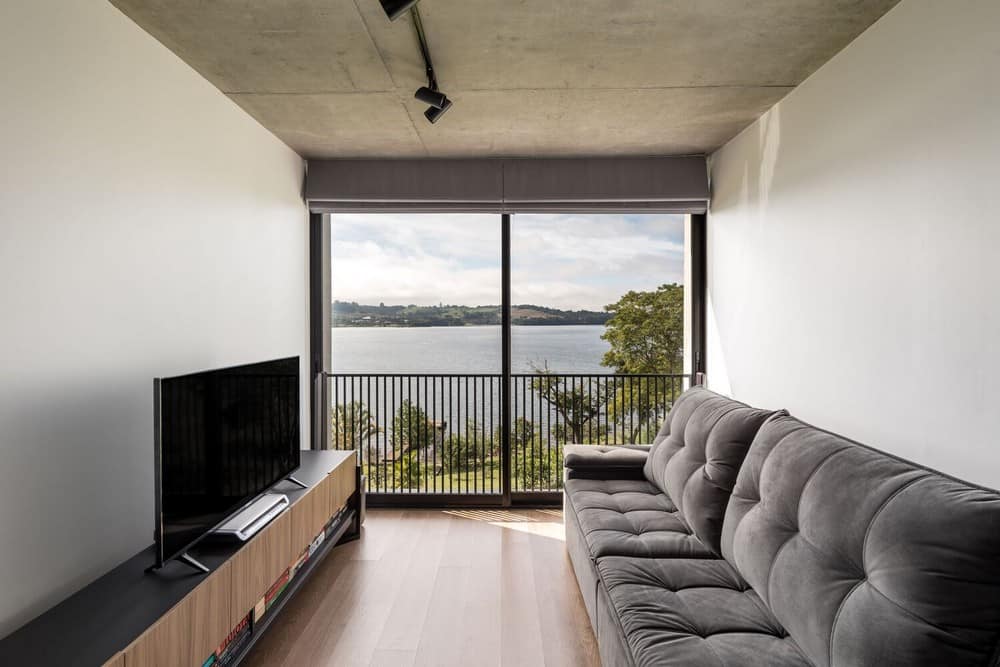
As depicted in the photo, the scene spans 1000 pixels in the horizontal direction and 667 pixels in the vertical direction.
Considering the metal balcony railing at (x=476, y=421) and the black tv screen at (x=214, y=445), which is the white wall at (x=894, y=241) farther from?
the black tv screen at (x=214, y=445)

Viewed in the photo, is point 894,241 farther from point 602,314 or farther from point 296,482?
point 296,482

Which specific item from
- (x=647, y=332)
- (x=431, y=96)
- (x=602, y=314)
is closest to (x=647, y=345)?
(x=647, y=332)

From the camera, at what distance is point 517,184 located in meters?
3.93

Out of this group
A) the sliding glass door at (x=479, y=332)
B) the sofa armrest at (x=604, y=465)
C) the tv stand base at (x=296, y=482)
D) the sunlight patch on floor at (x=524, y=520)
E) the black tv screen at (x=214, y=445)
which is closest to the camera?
the black tv screen at (x=214, y=445)

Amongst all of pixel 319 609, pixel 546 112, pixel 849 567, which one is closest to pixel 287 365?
pixel 319 609

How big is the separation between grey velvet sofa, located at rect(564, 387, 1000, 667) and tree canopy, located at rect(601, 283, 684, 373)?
5.10 feet

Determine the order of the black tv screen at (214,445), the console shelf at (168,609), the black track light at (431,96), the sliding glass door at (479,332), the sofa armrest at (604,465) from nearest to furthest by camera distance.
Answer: the console shelf at (168,609), the black tv screen at (214,445), the black track light at (431,96), the sofa armrest at (604,465), the sliding glass door at (479,332)

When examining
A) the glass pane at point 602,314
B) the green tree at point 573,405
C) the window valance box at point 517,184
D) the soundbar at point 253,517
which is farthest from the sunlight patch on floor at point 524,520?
the window valance box at point 517,184

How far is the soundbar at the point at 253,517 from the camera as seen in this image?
7.08ft

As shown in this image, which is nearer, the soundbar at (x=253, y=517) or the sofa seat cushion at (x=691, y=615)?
the sofa seat cushion at (x=691, y=615)

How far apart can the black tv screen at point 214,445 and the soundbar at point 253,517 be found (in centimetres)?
4

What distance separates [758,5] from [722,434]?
1.68 meters

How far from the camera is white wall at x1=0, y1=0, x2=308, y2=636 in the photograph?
167 cm

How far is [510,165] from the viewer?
12.9 feet
